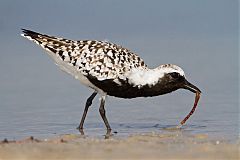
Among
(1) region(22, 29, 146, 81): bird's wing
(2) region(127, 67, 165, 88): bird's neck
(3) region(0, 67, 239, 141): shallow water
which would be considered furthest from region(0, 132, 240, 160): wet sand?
(1) region(22, 29, 146, 81): bird's wing

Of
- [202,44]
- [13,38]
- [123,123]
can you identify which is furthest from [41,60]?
[123,123]

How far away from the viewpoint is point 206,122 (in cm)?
1352

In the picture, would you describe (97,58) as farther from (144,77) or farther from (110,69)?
(144,77)

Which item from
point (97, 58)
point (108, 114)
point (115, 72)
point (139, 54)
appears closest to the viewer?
point (115, 72)

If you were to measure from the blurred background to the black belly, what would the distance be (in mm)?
548

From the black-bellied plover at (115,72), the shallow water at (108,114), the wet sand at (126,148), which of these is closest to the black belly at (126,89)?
the black-bellied plover at (115,72)

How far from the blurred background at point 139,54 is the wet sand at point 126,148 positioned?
135 centimetres

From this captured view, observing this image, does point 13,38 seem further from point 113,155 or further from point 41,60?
point 113,155

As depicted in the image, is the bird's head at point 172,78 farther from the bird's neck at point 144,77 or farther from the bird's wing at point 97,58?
the bird's wing at point 97,58

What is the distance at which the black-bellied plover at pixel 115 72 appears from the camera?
13023 millimetres

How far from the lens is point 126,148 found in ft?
32.7

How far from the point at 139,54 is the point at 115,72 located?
5992 millimetres

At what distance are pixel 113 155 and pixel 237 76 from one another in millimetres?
8035

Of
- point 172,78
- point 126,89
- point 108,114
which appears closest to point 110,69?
point 126,89
